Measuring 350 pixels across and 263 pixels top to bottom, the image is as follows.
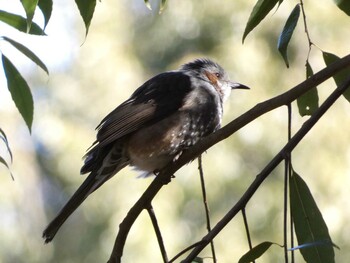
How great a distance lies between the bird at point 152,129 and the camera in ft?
10.2

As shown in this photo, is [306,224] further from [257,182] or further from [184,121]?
[184,121]

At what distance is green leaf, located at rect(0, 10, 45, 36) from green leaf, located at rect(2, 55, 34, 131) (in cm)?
10

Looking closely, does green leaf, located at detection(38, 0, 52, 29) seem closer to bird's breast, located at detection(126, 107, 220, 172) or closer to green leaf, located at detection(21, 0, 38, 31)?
green leaf, located at detection(21, 0, 38, 31)

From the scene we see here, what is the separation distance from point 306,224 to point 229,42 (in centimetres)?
439

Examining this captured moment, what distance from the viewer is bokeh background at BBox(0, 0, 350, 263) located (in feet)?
18.3

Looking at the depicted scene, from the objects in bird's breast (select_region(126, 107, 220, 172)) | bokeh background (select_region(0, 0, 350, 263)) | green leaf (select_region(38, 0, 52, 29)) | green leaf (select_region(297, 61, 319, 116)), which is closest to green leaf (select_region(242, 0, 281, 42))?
green leaf (select_region(297, 61, 319, 116))

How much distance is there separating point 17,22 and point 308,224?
1.03m

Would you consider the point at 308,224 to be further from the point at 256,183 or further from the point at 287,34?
the point at 287,34

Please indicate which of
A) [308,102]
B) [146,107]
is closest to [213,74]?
[146,107]

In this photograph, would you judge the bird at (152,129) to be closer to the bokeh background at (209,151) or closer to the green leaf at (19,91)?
the green leaf at (19,91)

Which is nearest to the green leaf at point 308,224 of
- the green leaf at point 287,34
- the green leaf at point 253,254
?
the green leaf at point 253,254

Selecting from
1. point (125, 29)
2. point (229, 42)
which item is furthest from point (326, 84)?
point (125, 29)

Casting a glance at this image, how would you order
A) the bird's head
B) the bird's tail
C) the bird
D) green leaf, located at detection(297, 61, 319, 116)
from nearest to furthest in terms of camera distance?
green leaf, located at detection(297, 61, 319, 116)
the bird's tail
the bird
the bird's head

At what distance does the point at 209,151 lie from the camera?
5750 millimetres
